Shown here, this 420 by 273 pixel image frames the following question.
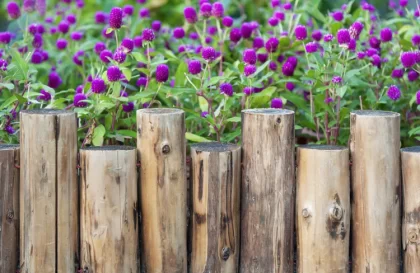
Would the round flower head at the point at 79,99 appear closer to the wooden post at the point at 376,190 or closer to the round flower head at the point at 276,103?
the round flower head at the point at 276,103

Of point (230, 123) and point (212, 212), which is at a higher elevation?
point (230, 123)

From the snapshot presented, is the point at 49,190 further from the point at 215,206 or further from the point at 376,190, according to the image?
the point at 376,190

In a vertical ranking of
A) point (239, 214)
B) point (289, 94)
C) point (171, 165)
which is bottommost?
point (239, 214)

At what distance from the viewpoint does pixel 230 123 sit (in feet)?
11.1

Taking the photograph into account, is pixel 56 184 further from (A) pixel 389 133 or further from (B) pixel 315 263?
(A) pixel 389 133

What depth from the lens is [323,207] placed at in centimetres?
277

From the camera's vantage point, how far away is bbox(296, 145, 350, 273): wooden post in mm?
2756

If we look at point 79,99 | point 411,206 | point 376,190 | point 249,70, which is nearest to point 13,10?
point 79,99

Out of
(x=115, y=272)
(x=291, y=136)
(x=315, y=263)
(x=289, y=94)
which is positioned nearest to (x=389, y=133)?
(x=291, y=136)

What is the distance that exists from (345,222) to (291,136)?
14.0 inches

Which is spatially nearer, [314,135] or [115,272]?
[115,272]

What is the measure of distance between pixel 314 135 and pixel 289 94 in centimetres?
23

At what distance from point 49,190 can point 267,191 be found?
2.43 feet

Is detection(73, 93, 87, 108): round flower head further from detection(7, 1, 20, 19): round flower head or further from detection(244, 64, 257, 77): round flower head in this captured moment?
detection(7, 1, 20, 19): round flower head
